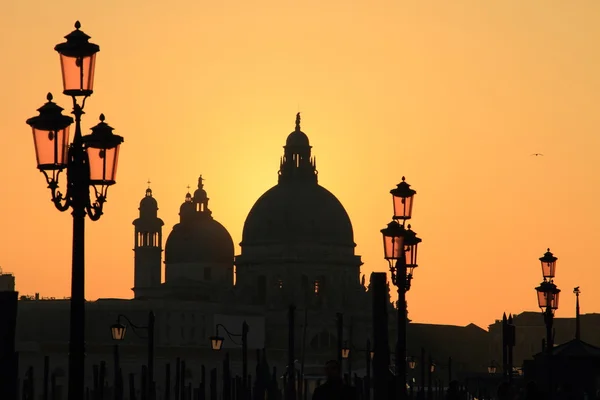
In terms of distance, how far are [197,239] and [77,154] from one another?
126m

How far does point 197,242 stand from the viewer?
143875 millimetres

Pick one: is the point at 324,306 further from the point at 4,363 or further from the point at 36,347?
the point at 4,363

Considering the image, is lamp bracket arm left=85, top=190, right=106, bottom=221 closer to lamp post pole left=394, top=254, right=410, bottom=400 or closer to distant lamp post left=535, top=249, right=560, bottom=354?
lamp post pole left=394, top=254, right=410, bottom=400

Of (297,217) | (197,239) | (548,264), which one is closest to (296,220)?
(297,217)

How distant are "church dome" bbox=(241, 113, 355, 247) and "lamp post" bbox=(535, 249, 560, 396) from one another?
108346 millimetres

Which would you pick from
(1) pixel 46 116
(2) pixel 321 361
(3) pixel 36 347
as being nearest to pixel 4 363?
(1) pixel 46 116

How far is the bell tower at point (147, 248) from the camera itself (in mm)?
143125

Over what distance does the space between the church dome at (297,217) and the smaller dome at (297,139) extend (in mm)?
3711

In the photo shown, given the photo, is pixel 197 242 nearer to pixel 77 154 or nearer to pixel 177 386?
pixel 177 386

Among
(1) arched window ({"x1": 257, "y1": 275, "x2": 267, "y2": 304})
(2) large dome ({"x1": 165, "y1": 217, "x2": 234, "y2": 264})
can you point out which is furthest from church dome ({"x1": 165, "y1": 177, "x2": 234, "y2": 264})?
(1) arched window ({"x1": 257, "y1": 275, "x2": 267, "y2": 304})

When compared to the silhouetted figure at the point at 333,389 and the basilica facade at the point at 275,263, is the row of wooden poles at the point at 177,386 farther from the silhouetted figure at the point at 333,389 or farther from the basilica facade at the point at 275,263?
the basilica facade at the point at 275,263

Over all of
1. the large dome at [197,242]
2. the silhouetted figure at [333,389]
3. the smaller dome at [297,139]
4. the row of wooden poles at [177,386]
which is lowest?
the silhouetted figure at [333,389]

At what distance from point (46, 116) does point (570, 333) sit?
165 metres

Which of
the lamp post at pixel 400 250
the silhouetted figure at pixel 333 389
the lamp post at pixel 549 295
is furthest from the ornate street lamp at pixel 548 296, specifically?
the silhouetted figure at pixel 333 389
